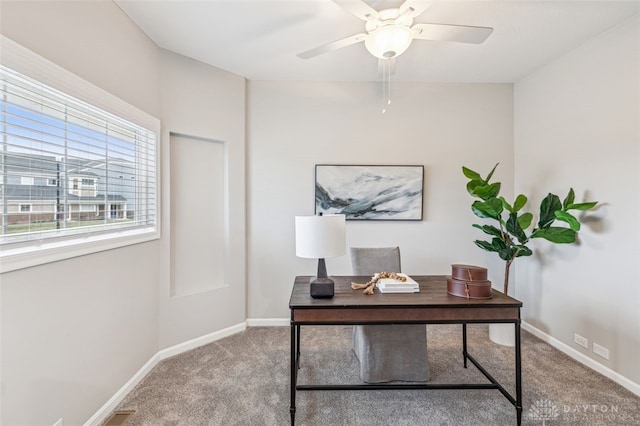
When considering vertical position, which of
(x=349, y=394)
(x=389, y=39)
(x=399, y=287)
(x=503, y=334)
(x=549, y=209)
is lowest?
(x=349, y=394)

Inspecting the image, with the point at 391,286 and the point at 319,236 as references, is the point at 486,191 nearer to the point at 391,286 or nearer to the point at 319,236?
the point at 391,286

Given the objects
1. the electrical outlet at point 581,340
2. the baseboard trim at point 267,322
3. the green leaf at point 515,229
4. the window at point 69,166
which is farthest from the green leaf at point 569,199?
the window at point 69,166

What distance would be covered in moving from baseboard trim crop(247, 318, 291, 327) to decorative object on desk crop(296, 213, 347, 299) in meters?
1.67

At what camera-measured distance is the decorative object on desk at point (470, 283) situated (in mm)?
1827

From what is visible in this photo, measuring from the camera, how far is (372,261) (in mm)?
2504

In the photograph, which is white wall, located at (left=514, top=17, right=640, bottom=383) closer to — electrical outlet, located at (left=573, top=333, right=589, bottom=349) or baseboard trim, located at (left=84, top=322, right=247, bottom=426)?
electrical outlet, located at (left=573, top=333, right=589, bottom=349)

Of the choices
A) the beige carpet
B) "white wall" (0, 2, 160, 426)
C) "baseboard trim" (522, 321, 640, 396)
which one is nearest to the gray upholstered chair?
the beige carpet

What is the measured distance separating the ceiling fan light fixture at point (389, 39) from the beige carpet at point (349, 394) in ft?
7.93

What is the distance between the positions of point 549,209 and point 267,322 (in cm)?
312

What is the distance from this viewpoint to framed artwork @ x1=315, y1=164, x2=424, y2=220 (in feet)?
10.8

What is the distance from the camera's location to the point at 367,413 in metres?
1.89

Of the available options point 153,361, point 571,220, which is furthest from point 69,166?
point 571,220

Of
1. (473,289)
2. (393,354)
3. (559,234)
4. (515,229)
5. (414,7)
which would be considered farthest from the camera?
(515,229)

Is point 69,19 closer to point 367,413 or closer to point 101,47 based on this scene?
point 101,47
